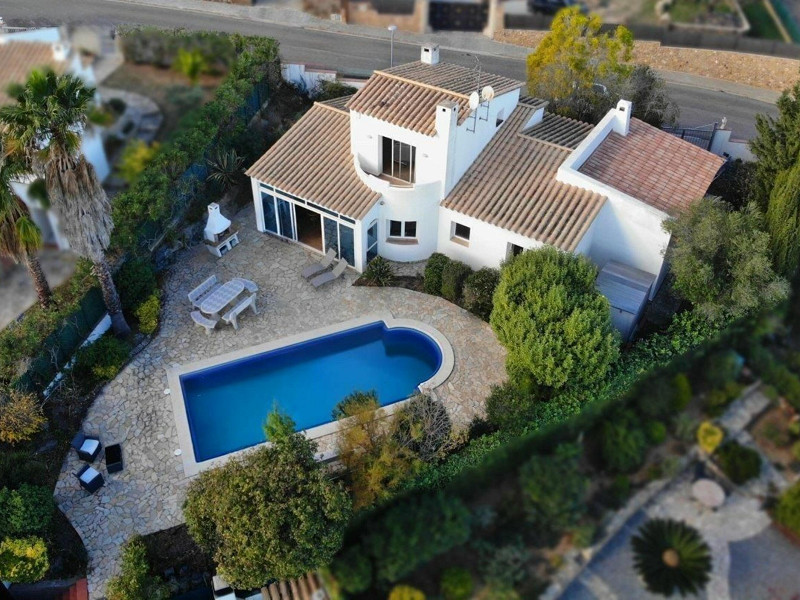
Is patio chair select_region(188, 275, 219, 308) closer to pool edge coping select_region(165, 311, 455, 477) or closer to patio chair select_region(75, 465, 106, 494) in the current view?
pool edge coping select_region(165, 311, 455, 477)

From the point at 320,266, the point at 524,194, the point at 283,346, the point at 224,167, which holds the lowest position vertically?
the point at 283,346

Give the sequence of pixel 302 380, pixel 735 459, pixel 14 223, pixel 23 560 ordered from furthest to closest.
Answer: pixel 302 380, pixel 14 223, pixel 23 560, pixel 735 459

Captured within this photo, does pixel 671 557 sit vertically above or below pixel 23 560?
above

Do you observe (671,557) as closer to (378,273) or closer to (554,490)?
(554,490)

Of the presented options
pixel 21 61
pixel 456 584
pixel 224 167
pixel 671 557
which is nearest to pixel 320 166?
pixel 224 167

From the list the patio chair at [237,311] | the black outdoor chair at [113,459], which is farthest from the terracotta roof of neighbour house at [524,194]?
the black outdoor chair at [113,459]

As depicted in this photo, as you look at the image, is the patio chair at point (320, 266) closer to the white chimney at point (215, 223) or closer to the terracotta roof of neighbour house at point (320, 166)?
the terracotta roof of neighbour house at point (320, 166)
